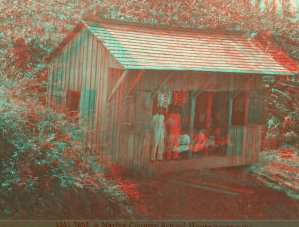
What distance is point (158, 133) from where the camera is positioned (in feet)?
11.7

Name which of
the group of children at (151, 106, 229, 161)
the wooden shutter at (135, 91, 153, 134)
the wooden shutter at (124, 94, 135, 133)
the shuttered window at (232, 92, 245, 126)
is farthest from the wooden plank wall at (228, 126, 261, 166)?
the wooden shutter at (124, 94, 135, 133)

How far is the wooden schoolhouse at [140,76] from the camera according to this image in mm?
3297

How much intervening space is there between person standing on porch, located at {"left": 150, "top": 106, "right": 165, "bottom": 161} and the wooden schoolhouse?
0.09 m

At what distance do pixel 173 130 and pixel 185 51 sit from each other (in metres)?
1.26

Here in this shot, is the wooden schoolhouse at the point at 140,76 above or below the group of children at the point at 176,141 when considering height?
above

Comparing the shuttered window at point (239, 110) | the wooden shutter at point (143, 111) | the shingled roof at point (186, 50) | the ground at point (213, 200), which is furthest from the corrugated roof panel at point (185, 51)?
the ground at point (213, 200)

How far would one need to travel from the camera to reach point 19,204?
316cm

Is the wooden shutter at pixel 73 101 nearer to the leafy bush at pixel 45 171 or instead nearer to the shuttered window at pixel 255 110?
the leafy bush at pixel 45 171

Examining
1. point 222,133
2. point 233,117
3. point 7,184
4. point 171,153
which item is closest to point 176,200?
→ point 171,153

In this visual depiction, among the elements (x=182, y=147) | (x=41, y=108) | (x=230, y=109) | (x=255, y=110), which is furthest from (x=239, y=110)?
(x=41, y=108)

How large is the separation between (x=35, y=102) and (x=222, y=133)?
307 cm

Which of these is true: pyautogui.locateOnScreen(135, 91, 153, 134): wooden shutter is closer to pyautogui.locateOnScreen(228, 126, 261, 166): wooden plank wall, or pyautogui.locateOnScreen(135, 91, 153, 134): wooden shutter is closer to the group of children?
the group of children

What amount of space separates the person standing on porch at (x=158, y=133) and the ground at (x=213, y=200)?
40 centimetres

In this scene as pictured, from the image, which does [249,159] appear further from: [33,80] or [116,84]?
[33,80]
